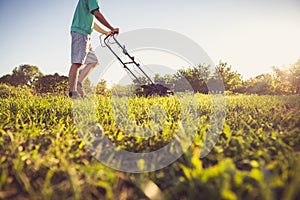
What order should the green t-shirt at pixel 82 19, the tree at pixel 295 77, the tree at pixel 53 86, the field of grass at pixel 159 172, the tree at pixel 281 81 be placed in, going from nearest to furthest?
1. the field of grass at pixel 159 172
2. the green t-shirt at pixel 82 19
3. the tree at pixel 53 86
4. the tree at pixel 295 77
5. the tree at pixel 281 81

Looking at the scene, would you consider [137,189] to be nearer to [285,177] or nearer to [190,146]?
[190,146]

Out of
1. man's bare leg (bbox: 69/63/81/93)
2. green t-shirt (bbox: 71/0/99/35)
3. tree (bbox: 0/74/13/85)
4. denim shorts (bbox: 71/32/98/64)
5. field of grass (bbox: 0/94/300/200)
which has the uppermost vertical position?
tree (bbox: 0/74/13/85)

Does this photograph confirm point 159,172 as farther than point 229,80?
No

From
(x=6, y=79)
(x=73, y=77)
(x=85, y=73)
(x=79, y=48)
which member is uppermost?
(x=6, y=79)

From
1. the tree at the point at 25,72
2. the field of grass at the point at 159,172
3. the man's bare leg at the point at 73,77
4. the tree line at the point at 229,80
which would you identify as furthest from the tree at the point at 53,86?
the tree at the point at 25,72

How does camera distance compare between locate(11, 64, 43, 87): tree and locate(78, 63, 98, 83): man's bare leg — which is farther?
locate(11, 64, 43, 87): tree

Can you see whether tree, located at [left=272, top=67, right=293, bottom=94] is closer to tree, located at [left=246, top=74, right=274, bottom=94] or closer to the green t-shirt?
tree, located at [left=246, top=74, right=274, bottom=94]

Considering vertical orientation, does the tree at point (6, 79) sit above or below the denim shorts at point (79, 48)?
above

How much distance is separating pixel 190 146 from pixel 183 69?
741 inches

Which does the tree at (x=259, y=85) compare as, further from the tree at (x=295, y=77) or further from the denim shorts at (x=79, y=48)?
the denim shorts at (x=79, y=48)

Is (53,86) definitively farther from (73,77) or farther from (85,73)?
(73,77)

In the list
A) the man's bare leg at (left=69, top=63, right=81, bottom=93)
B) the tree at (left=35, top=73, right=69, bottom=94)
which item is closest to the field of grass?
the man's bare leg at (left=69, top=63, right=81, bottom=93)

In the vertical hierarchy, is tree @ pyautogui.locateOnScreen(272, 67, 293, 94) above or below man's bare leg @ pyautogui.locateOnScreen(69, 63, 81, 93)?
above

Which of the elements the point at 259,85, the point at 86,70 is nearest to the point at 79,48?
the point at 86,70
